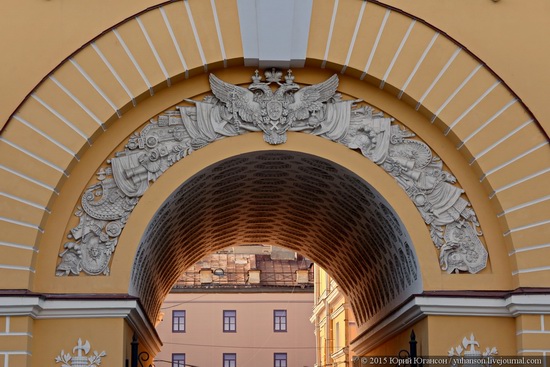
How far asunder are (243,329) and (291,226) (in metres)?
31.6

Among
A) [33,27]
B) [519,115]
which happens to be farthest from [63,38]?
[519,115]

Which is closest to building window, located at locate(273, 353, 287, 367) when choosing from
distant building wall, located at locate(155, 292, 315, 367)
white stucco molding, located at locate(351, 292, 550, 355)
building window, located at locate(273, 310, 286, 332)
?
distant building wall, located at locate(155, 292, 315, 367)

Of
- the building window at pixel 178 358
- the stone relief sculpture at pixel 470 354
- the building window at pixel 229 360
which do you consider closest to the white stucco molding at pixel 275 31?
the stone relief sculpture at pixel 470 354

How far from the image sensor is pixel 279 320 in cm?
5209

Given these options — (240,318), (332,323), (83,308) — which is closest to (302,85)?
(83,308)

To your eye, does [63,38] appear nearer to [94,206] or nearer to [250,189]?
[94,206]

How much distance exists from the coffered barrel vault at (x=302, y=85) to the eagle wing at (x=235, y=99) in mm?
154

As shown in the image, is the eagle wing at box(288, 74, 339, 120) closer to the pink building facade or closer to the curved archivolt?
the curved archivolt

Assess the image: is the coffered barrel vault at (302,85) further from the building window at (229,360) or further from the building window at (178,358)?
the building window at (229,360)

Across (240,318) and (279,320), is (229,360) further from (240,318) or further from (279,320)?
(279,320)

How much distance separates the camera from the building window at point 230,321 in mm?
51812

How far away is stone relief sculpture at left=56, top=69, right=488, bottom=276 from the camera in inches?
600

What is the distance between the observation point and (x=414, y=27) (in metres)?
15.5

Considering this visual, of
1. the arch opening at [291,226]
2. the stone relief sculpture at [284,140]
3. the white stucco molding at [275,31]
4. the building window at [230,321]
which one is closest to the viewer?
the stone relief sculpture at [284,140]
